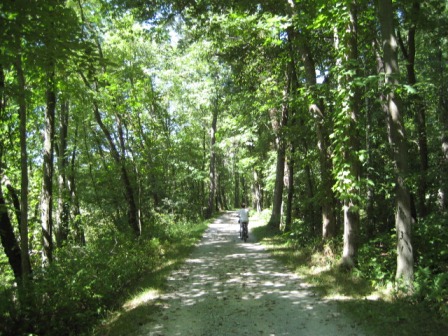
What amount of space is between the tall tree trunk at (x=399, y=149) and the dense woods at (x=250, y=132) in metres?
0.03

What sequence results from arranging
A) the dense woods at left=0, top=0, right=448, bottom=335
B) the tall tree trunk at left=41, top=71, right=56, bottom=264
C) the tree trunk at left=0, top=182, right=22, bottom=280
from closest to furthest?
A: the dense woods at left=0, top=0, right=448, bottom=335, the tree trunk at left=0, top=182, right=22, bottom=280, the tall tree trunk at left=41, top=71, right=56, bottom=264

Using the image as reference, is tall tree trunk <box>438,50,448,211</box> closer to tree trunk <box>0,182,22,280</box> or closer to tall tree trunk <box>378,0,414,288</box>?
tall tree trunk <box>378,0,414,288</box>

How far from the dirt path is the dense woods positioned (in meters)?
1.36

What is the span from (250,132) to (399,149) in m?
12.1

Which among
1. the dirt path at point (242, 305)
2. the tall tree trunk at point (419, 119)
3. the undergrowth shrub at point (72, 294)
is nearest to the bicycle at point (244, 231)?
the dirt path at point (242, 305)

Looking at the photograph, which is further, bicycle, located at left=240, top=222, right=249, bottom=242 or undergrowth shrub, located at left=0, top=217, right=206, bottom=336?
bicycle, located at left=240, top=222, right=249, bottom=242

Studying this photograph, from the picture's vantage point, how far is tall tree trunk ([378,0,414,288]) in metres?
6.21

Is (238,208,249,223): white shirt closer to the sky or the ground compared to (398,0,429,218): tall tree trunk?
closer to the ground

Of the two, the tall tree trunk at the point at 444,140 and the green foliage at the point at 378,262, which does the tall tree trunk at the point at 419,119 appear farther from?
the green foliage at the point at 378,262

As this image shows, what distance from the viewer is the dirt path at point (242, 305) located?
18.0 feet

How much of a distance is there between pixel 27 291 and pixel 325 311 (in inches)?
197

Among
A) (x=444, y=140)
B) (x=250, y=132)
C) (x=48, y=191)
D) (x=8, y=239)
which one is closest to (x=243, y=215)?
(x=250, y=132)

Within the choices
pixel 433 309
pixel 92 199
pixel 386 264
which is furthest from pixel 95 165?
pixel 433 309

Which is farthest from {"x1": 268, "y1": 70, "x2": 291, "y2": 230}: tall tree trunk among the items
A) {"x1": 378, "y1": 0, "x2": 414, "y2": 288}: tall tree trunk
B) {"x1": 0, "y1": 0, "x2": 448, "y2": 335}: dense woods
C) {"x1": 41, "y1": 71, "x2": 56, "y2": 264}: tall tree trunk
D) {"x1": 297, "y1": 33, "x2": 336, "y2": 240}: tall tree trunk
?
{"x1": 41, "y1": 71, "x2": 56, "y2": 264}: tall tree trunk
